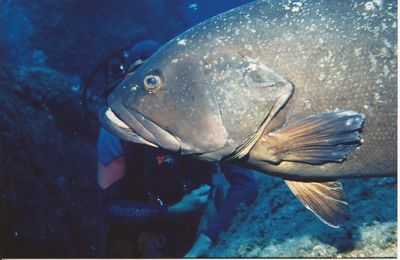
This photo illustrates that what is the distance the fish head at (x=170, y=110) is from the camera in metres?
1.82

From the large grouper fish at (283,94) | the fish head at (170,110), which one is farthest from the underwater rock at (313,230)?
the fish head at (170,110)

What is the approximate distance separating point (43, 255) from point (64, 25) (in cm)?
803

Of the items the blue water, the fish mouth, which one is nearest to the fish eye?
the fish mouth

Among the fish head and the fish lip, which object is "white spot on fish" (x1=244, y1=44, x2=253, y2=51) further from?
the fish lip

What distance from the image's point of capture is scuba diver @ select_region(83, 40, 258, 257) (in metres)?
3.53

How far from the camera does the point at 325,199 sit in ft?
6.79

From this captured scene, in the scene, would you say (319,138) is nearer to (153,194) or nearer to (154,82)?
(154,82)

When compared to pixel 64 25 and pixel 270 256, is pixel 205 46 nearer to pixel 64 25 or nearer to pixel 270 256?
pixel 270 256

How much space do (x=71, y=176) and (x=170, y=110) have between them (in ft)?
16.4

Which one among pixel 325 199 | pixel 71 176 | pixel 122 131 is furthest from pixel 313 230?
pixel 71 176

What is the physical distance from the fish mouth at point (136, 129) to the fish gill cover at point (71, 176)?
110 cm

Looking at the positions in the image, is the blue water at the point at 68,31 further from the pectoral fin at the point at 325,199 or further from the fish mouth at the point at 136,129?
the pectoral fin at the point at 325,199

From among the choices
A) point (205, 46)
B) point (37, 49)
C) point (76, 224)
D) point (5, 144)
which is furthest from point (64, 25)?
point (205, 46)

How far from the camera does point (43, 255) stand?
212 inches
